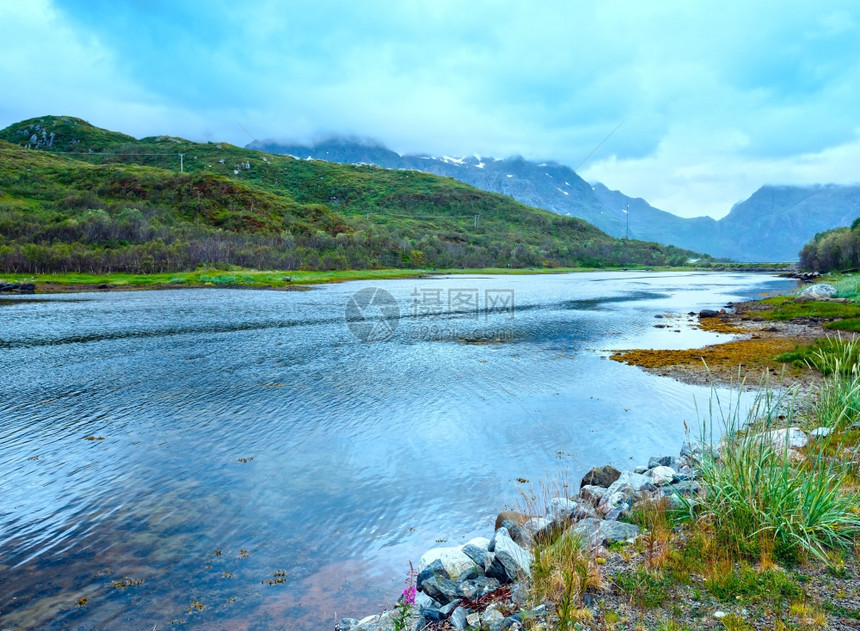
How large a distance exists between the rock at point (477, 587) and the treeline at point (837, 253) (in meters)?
144

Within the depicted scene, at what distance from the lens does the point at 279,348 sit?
35562mm

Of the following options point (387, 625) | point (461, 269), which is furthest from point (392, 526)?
point (461, 269)

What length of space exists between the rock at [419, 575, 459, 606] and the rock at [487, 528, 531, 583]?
2.30ft

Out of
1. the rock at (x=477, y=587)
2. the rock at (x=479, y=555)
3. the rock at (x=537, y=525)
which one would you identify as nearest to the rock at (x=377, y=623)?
the rock at (x=477, y=587)

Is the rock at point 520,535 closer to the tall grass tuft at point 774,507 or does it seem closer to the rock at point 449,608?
the rock at point 449,608

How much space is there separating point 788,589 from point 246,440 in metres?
15.4

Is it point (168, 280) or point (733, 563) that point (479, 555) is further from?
point (168, 280)

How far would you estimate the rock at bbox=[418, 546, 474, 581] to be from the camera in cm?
823

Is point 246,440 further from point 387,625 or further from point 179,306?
point 179,306

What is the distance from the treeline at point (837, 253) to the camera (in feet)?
378

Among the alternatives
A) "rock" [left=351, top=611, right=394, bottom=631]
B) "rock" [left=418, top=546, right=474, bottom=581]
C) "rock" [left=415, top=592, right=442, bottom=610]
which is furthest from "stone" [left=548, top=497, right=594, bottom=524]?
"rock" [left=351, top=611, right=394, bottom=631]

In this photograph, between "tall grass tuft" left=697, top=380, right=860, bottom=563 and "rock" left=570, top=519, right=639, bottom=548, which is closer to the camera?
"tall grass tuft" left=697, top=380, right=860, bottom=563

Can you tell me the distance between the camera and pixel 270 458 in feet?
50.0

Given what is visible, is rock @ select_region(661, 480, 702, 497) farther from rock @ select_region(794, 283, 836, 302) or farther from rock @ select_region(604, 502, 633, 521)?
rock @ select_region(794, 283, 836, 302)
